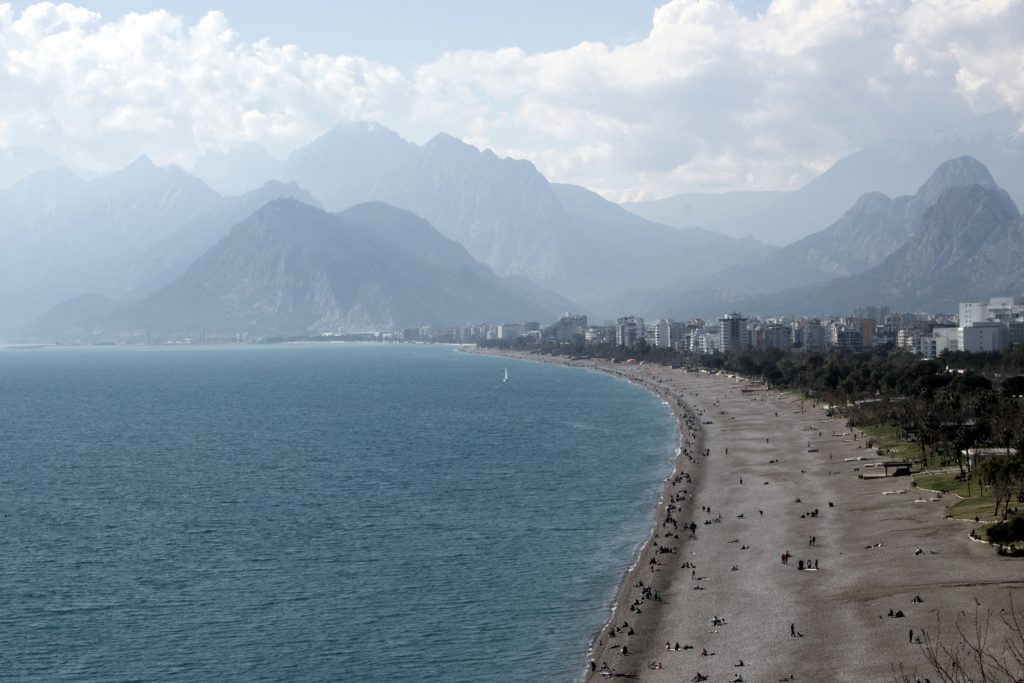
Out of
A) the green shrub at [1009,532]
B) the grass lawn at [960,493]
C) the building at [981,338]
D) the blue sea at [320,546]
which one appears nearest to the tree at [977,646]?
the green shrub at [1009,532]

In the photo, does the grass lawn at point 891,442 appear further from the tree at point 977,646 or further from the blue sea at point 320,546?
the tree at point 977,646

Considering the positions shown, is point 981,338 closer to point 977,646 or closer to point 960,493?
point 960,493

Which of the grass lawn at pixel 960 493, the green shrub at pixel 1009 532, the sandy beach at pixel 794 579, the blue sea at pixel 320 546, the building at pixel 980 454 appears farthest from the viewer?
the building at pixel 980 454

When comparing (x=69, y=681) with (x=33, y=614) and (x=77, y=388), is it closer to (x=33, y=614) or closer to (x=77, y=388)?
(x=33, y=614)

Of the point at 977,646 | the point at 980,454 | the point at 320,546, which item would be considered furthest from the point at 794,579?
the point at 980,454

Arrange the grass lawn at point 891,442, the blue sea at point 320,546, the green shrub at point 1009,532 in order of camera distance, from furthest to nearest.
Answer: the grass lawn at point 891,442, the green shrub at point 1009,532, the blue sea at point 320,546

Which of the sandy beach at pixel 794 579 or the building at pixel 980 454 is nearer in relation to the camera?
the sandy beach at pixel 794 579
